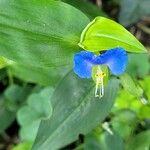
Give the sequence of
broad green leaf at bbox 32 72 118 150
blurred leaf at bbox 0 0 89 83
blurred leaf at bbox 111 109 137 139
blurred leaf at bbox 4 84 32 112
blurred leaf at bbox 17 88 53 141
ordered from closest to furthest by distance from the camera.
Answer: blurred leaf at bbox 0 0 89 83 → broad green leaf at bbox 32 72 118 150 → blurred leaf at bbox 111 109 137 139 → blurred leaf at bbox 17 88 53 141 → blurred leaf at bbox 4 84 32 112

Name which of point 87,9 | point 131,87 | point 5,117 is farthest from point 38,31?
point 5,117

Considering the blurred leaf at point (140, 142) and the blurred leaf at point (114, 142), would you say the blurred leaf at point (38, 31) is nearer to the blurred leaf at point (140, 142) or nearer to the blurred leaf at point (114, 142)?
the blurred leaf at point (114, 142)

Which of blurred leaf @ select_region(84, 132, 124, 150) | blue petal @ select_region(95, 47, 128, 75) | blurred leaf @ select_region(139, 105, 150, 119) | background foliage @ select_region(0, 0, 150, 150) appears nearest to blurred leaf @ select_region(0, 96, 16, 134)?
background foliage @ select_region(0, 0, 150, 150)

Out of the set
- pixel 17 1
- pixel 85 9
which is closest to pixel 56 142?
pixel 17 1

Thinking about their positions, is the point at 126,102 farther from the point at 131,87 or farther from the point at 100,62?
the point at 100,62

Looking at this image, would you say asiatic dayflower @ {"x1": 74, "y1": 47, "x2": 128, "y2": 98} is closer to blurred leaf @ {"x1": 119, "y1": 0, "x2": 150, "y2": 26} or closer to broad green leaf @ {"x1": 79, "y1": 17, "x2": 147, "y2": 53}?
broad green leaf @ {"x1": 79, "y1": 17, "x2": 147, "y2": 53}

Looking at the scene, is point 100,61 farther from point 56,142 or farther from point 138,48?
point 56,142
